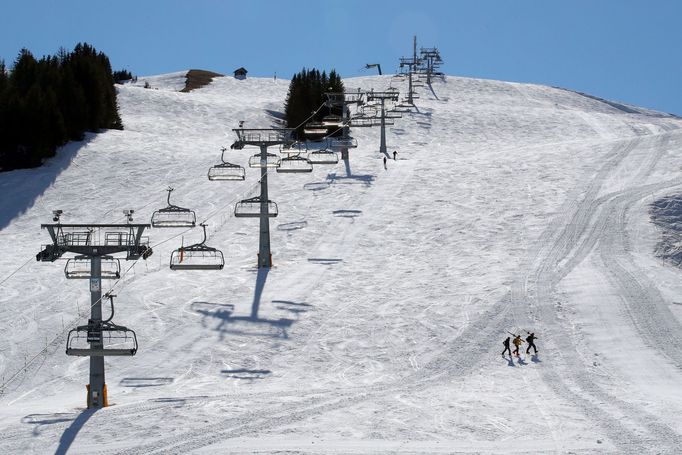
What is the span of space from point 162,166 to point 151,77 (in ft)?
210

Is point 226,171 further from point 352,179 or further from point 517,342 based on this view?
point 517,342

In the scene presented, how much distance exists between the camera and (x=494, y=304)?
35906 millimetres

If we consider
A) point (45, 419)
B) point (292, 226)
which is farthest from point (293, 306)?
point (45, 419)

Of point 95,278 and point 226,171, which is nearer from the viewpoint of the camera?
point 95,278

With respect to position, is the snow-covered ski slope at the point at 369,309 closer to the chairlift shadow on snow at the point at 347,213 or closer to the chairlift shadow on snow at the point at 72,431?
the chairlift shadow on snow at the point at 72,431

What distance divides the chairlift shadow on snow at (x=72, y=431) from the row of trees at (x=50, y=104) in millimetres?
42170

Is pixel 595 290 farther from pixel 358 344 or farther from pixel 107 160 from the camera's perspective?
pixel 107 160

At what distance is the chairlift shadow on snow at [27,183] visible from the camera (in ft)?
174

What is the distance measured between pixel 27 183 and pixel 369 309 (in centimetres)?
3044

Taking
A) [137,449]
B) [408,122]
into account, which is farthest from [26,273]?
[408,122]

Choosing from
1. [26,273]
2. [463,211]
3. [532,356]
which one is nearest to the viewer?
[532,356]

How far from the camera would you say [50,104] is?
63906mm

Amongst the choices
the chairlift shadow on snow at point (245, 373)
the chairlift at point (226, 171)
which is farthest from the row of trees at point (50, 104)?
the chairlift shadow on snow at point (245, 373)

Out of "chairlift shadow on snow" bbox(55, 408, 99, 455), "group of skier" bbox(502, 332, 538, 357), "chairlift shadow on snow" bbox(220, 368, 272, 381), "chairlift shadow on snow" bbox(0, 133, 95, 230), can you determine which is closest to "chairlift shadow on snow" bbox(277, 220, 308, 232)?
"chairlift shadow on snow" bbox(0, 133, 95, 230)
